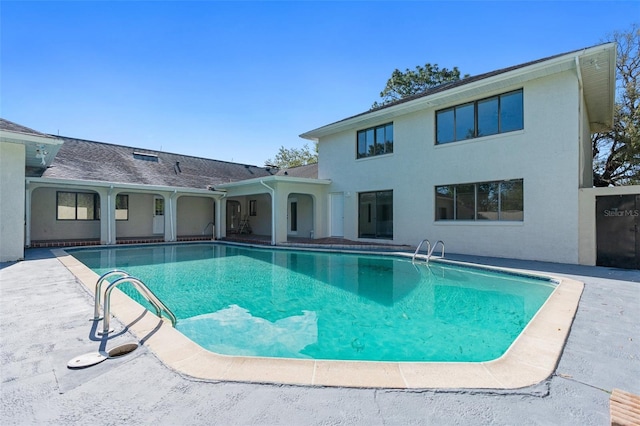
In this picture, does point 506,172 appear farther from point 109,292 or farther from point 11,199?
point 11,199

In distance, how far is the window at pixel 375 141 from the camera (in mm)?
15430

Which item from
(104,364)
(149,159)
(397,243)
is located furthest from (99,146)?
(104,364)

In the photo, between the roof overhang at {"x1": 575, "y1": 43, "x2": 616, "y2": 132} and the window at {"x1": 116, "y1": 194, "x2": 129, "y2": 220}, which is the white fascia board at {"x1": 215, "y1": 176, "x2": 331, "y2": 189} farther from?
the roof overhang at {"x1": 575, "y1": 43, "x2": 616, "y2": 132}

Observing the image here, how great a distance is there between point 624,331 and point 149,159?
75.6 ft

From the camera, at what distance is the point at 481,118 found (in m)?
12.1

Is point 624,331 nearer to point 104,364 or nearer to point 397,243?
point 104,364

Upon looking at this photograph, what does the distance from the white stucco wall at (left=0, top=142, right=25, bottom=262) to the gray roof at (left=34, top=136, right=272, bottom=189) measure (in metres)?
4.53

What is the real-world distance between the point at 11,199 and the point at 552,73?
17778 millimetres

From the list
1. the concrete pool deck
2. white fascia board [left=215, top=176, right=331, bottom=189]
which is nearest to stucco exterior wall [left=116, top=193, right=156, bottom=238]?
white fascia board [left=215, top=176, right=331, bottom=189]

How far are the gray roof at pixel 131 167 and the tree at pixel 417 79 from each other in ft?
57.7

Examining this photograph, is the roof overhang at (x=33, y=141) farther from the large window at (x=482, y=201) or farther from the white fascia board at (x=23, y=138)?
the large window at (x=482, y=201)

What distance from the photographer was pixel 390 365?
10.8 feet

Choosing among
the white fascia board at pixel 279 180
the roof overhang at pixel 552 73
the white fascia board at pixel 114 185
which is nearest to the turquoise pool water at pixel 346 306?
the white fascia board at pixel 114 185

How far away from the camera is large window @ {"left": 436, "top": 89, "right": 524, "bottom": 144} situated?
11.3 meters
